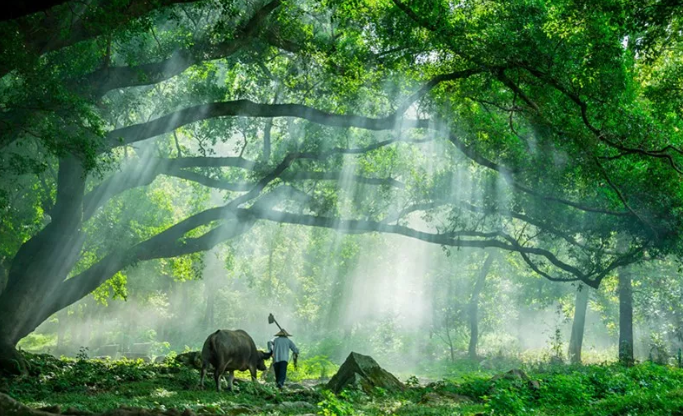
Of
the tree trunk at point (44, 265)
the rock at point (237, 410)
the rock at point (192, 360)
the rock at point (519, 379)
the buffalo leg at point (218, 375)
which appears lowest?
the rock at point (237, 410)

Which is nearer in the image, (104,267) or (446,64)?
(446,64)

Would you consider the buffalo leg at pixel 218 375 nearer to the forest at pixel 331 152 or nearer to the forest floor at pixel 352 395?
the forest at pixel 331 152

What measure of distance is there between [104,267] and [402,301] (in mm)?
37797

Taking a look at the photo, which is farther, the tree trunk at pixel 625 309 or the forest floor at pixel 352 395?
the tree trunk at pixel 625 309

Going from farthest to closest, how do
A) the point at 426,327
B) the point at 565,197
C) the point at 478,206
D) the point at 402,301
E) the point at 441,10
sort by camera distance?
the point at 402,301 → the point at 426,327 → the point at 478,206 → the point at 565,197 → the point at 441,10

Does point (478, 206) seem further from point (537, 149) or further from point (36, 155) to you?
point (36, 155)

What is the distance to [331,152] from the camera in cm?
2086

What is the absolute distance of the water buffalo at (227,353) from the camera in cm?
1485

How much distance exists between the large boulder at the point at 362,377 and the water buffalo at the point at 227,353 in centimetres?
251

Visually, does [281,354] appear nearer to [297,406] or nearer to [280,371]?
[280,371]

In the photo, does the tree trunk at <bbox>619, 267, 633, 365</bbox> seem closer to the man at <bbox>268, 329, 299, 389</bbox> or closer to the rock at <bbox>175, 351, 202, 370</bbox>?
the man at <bbox>268, 329, 299, 389</bbox>

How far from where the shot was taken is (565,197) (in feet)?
70.0

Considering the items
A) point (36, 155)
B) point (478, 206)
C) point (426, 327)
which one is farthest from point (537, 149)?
point (426, 327)

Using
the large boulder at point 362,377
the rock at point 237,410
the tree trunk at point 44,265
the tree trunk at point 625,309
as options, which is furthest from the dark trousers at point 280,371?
the tree trunk at point 625,309
